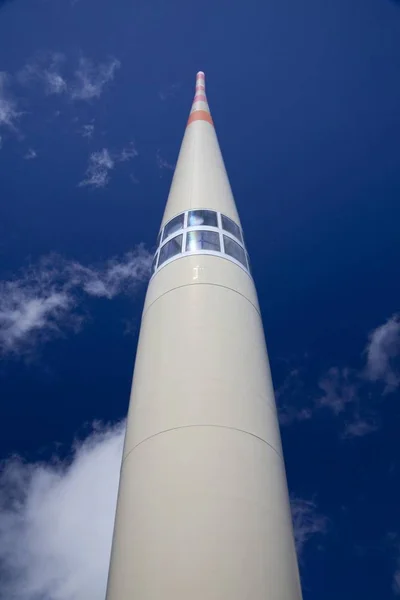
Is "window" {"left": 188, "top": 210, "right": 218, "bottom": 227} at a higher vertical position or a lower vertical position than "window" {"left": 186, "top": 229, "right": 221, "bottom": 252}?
higher

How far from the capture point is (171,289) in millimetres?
9133

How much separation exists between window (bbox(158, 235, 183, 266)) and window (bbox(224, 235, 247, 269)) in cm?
96

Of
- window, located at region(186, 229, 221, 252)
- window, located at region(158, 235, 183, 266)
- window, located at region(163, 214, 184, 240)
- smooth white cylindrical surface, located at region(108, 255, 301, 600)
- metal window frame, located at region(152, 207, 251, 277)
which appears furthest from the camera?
window, located at region(163, 214, 184, 240)

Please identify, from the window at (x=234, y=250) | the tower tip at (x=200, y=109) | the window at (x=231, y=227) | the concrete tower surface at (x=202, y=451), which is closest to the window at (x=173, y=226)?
the concrete tower surface at (x=202, y=451)

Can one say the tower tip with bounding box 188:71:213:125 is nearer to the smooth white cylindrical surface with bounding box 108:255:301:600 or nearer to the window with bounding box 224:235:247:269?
the window with bounding box 224:235:247:269

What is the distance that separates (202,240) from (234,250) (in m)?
0.73

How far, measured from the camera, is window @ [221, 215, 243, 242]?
10.6 metres

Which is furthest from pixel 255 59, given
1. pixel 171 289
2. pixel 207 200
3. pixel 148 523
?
pixel 148 523

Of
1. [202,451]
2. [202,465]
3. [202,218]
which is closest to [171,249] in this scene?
[202,218]

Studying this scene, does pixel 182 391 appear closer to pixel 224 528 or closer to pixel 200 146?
pixel 224 528

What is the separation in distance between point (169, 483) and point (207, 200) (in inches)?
265

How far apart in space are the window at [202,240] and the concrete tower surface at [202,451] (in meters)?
0.02

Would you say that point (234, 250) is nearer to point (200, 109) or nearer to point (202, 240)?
point (202, 240)

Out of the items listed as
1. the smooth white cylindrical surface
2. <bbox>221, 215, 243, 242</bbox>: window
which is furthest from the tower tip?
the smooth white cylindrical surface
